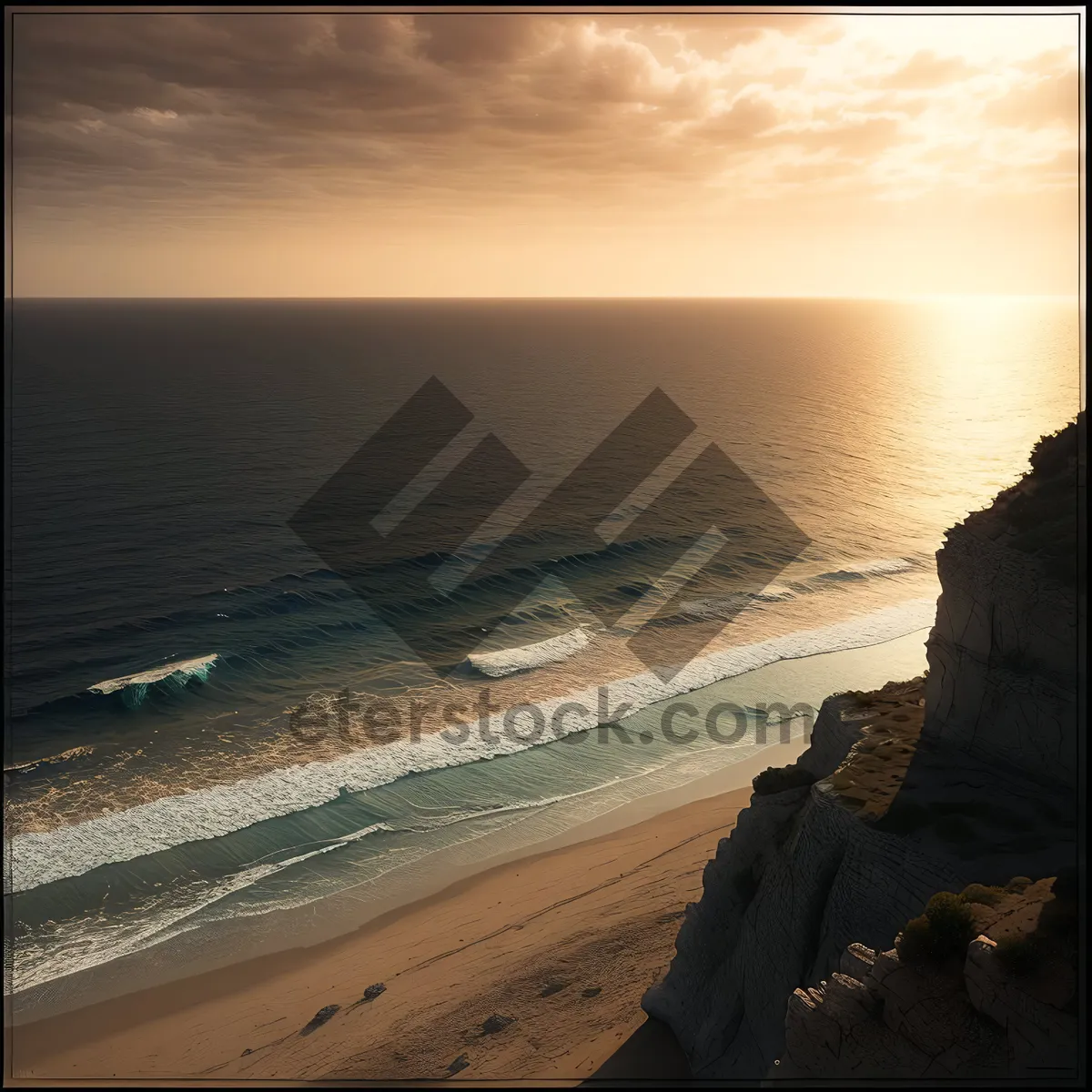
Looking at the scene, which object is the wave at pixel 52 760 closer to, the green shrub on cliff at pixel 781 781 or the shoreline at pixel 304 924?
the shoreline at pixel 304 924

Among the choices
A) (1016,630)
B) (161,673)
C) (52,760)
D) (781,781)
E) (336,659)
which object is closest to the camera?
(1016,630)

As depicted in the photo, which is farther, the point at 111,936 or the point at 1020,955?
the point at 111,936

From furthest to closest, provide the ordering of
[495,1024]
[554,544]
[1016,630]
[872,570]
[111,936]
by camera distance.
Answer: [554,544]
[872,570]
[111,936]
[495,1024]
[1016,630]

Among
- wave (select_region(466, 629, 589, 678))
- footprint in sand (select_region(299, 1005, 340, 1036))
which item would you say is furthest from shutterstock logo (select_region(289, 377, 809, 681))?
footprint in sand (select_region(299, 1005, 340, 1036))

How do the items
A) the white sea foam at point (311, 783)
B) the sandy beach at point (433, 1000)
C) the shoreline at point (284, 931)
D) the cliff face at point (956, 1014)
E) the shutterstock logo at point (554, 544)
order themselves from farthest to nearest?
1. the shutterstock logo at point (554, 544)
2. the white sea foam at point (311, 783)
3. the shoreline at point (284, 931)
4. the sandy beach at point (433, 1000)
5. the cliff face at point (956, 1014)

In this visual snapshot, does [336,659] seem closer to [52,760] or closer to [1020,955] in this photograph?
[52,760]

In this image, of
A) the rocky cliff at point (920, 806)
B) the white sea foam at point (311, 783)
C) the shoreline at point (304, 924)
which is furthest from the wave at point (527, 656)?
the rocky cliff at point (920, 806)

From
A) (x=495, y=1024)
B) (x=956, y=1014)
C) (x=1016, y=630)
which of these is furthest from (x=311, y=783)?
(x=956, y=1014)
